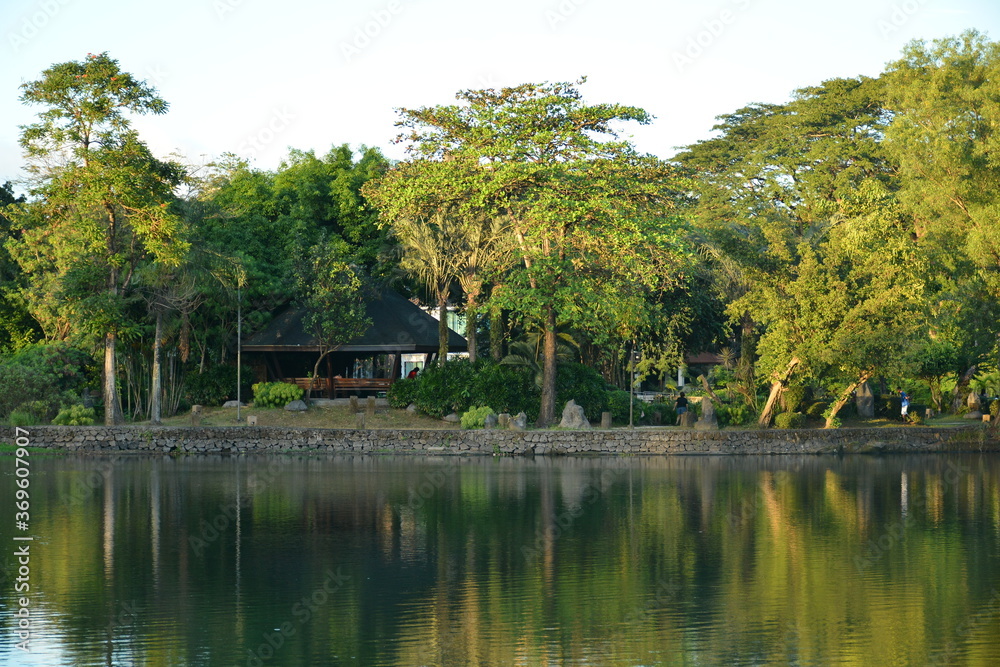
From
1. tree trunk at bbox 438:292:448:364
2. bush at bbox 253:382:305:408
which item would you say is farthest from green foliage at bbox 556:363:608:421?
bush at bbox 253:382:305:408

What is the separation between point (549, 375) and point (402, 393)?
5.70 m

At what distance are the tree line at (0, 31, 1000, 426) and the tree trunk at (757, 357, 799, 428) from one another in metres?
0.08

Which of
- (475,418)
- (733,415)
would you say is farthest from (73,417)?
(733,415)

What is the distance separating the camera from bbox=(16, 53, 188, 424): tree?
35969 mm

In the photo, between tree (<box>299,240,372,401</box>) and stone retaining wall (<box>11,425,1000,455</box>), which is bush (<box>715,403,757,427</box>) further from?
tree (<box>299,240,372,401</box>)

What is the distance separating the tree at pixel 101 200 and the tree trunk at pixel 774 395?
20.8 m

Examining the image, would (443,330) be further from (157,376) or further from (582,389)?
(157,376)

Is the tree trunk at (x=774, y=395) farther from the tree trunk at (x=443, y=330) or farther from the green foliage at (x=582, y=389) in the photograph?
the tree trunk at (x=443, y=330)

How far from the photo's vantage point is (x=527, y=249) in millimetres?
38719

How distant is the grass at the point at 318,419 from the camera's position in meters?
39.9

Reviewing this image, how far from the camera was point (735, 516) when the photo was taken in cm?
2128

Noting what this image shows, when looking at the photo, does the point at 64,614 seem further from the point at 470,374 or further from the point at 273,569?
the point at 470,374

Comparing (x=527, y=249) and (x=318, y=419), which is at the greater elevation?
(x=527, y=249)
